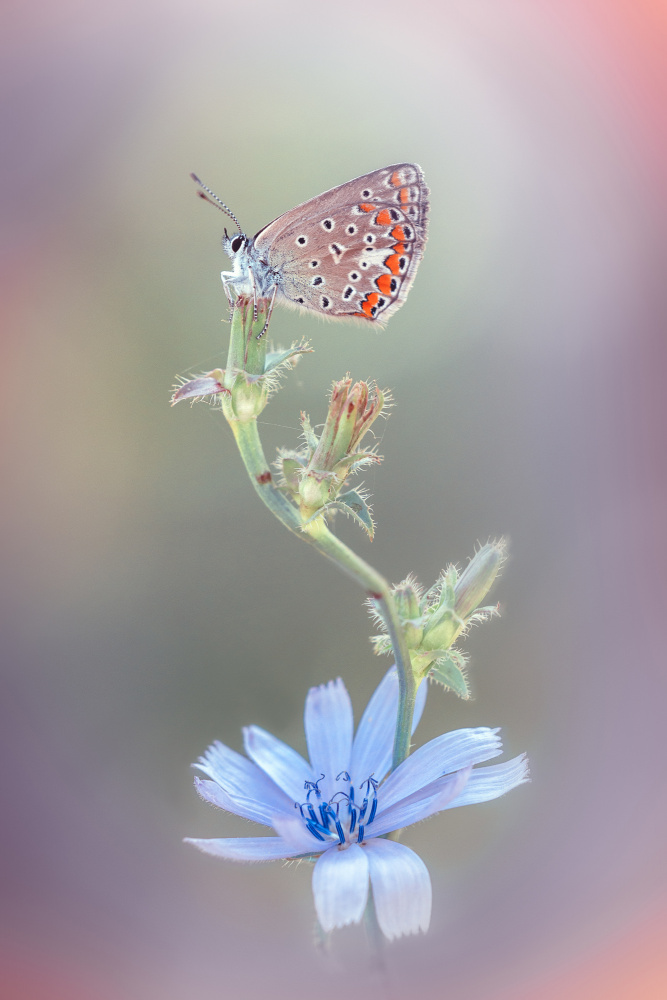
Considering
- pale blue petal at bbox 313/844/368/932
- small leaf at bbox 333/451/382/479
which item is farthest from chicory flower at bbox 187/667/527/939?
small leaf at bbox 333/451/382/479

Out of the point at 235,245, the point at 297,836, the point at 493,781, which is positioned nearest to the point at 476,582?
the point at 493,781

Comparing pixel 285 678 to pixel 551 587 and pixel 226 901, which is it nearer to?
pixel 226 901

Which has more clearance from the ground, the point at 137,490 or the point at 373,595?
the point at 137,490

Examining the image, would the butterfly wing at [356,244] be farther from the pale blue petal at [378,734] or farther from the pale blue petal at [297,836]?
the pale blue petal at [297,836]

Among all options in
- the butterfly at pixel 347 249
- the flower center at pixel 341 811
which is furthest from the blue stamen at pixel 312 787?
the butterfly at pixel 347 249

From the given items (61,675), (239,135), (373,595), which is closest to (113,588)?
(61,675)
